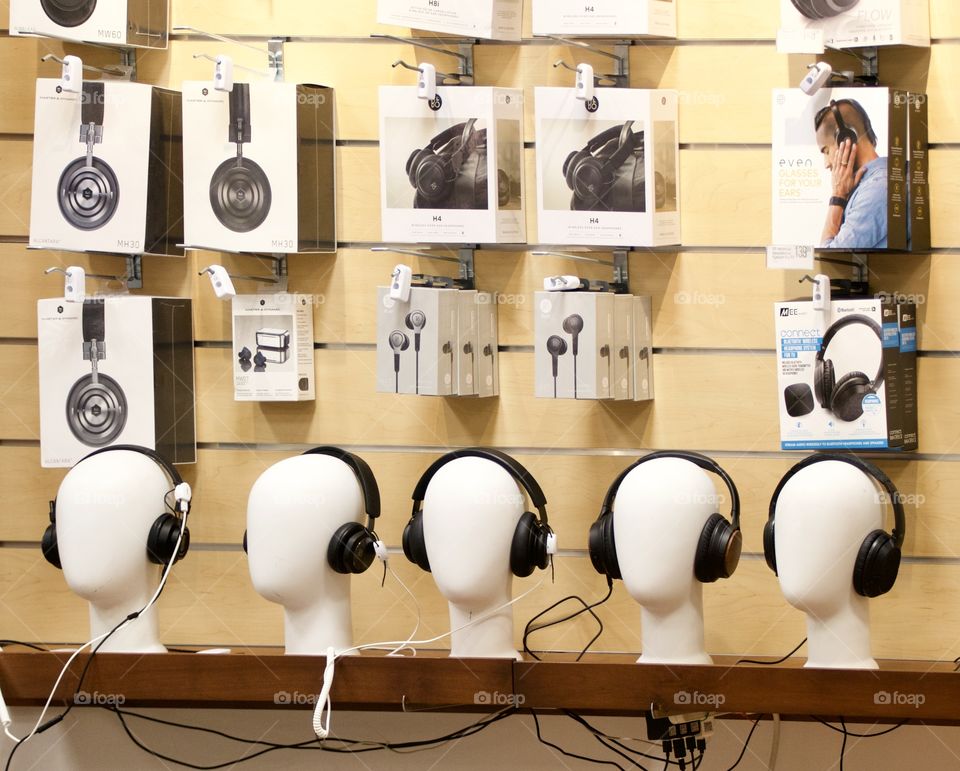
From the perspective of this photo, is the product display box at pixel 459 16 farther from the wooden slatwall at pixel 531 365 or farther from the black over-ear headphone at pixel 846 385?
the black over-ear headphone at pixel 846 385

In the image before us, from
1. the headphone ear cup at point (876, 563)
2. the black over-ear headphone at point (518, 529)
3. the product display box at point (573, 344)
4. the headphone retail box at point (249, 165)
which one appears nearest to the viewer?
the headphone ear cup at point (876, 563)

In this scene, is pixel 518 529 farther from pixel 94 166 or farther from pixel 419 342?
pixel 94 166

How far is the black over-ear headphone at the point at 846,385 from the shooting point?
2420 mm

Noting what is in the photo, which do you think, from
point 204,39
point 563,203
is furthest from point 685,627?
point 204,39

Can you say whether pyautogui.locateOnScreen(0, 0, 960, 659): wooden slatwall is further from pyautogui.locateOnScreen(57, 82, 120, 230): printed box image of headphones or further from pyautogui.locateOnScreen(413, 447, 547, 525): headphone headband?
pyautogui.locateOnScreen(413, 447, 547, 525): headphone headband

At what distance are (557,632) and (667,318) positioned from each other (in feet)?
2.61

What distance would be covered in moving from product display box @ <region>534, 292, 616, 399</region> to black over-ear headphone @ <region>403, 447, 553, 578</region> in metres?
0.23

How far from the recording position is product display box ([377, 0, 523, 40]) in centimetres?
257

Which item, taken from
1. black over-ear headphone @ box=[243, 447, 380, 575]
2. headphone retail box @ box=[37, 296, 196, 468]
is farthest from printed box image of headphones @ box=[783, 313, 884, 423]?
headphone retail box @ box=[37, 296, 196, 468]

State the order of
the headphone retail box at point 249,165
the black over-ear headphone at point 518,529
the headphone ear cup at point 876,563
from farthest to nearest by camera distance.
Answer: the headphone retail box at point 249,165
the black over-ear headphone at point 518,529
the headphone ear cup at point 876,563

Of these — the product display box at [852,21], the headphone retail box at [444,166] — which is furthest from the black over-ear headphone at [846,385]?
the headphone retail box at [444,166]

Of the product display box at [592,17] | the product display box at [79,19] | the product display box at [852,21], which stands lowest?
the product display box at [852,21]

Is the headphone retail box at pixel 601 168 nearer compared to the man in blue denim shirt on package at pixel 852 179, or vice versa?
the man in blue denim shirt on package at pixel 852 179

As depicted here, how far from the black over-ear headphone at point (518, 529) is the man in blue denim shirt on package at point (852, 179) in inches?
31.8
